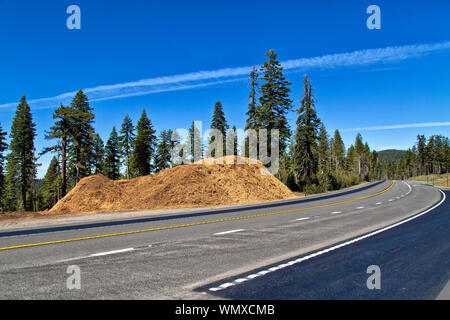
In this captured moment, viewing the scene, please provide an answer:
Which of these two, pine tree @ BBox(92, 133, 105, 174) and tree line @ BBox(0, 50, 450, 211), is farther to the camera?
pine tree @ BBox(92, 133, 105, 174)

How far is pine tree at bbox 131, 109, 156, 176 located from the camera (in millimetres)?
54406

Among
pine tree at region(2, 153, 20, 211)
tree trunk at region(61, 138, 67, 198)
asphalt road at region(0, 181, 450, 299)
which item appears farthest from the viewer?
pine tree at region(2, 153, 20, 211)

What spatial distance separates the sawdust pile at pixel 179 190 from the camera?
23703 mm

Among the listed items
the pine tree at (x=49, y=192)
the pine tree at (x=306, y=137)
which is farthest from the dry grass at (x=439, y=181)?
the pine tree at (x=49, y=192)

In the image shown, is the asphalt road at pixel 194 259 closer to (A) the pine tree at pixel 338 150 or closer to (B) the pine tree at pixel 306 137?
(B) the pine tree at pixel 306 137

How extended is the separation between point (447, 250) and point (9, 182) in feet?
203

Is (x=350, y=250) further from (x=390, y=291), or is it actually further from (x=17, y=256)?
(x=17, y=256)

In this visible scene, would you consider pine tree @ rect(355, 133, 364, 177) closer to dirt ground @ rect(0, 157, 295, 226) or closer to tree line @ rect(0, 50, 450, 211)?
tree line @ rect(0, 50, 450, 211)

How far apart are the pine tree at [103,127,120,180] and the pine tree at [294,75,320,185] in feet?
127

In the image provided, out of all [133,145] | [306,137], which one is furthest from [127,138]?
[306,137]

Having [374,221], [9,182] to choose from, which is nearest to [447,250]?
[374,221]

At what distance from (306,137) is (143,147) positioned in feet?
103

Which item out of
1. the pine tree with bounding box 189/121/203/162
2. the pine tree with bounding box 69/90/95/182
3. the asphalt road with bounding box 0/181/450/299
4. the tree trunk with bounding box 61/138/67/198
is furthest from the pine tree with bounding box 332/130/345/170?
the asphalt road with bounding box 0/181/450/299

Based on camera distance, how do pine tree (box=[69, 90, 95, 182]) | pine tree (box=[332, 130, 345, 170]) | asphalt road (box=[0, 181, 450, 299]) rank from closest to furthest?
asphalt road (box=[0, 181, 450, 299]), pine tree (box=[69, 90, 95, 182]), pine tree (box=[332, 130, 345, 170])
